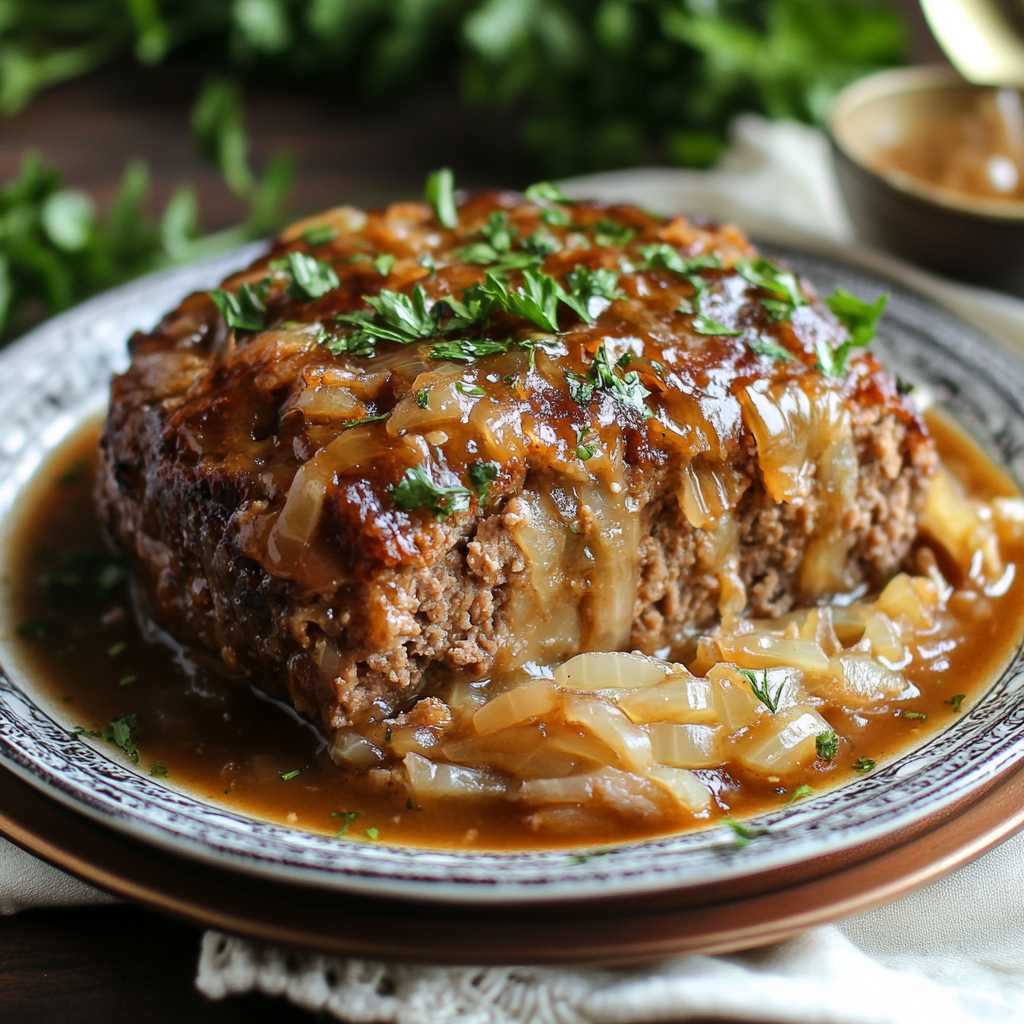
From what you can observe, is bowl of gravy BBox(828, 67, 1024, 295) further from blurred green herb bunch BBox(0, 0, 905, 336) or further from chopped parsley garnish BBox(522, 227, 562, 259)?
chopped parsley garnish BBox(522, 227, 562, 259)

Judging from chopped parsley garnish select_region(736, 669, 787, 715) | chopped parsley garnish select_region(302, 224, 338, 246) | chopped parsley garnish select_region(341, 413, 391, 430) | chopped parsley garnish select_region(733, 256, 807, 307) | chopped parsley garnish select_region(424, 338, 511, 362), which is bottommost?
chopped parsley garnish select_region(736, 669, 787, 715)

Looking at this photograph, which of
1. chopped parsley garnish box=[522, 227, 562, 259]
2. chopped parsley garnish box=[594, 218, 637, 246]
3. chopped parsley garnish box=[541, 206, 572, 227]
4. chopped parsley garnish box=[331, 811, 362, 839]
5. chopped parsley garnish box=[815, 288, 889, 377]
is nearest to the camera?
chopped parsley garnish box=[331, 811, 362, 839]

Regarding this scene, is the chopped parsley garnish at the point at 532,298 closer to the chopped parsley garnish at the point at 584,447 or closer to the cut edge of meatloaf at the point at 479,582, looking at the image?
the chopped parsley garnish at the point at 584,447

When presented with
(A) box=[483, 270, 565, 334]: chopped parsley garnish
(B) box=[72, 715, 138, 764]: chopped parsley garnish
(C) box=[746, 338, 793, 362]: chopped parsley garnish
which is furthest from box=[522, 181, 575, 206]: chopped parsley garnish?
(B) box=[72, 715, 138, 764]: chopped parsley garnish

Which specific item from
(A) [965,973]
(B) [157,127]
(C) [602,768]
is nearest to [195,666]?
(C) [602,768]

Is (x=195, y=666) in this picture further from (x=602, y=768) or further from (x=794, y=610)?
(x=794, y=610)

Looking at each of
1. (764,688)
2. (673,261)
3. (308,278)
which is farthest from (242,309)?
(764,688)
